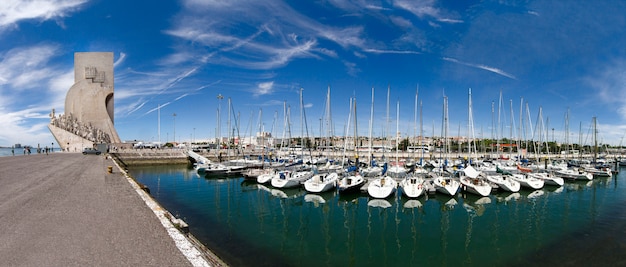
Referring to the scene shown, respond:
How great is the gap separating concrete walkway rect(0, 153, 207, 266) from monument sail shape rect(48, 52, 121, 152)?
66567 millimetres

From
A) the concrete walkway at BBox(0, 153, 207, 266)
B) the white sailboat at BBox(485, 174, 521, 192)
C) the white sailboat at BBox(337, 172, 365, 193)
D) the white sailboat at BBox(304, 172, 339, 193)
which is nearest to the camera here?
the concrete walkway at BBox(0, 153, 207, 266)

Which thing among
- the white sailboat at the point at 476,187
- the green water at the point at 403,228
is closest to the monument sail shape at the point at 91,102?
the green water at the point at 403,228

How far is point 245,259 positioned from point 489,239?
453 inches

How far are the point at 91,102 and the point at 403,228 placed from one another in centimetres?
8944

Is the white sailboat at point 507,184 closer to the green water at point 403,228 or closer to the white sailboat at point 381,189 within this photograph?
the green water at point 403,228

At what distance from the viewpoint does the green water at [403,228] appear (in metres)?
12.0

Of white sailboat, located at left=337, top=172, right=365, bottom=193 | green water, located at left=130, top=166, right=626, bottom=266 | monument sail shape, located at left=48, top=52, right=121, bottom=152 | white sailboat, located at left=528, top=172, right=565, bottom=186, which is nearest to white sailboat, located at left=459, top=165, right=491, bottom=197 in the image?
green water, located at left=130, top=166, right=626, bottom=266

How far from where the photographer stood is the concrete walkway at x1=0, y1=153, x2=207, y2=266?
688cm

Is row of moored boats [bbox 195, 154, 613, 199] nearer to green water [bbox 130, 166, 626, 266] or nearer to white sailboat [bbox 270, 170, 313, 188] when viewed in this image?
white sailboat [bbox 270, 170, 313, 188]

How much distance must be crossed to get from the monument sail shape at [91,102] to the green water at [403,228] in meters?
58.9

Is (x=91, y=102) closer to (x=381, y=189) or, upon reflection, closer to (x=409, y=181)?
(x=381, y=189)

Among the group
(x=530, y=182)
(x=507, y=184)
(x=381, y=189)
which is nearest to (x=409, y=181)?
(x=381, y=189)

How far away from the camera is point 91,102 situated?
258 feet

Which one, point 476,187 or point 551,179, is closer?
point 476,187
